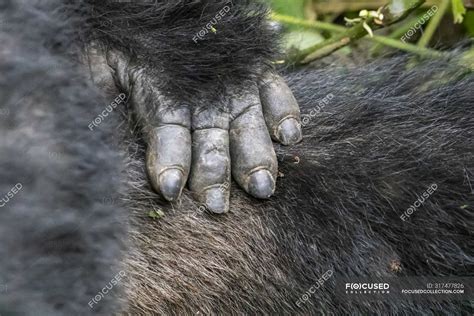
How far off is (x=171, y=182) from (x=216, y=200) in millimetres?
95

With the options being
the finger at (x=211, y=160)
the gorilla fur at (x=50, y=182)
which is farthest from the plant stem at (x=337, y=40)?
the gorilla fur at (x=50, y=182)

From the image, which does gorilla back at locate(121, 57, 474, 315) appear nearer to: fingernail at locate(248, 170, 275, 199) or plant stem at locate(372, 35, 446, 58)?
fingernail at locate(248, 170, 275, 199)

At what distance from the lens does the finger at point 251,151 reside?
4.64ft

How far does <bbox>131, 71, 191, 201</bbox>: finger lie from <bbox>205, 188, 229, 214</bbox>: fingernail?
0.05 m

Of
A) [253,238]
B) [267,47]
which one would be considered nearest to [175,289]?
[253,238]

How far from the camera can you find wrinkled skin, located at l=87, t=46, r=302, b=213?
1.37m

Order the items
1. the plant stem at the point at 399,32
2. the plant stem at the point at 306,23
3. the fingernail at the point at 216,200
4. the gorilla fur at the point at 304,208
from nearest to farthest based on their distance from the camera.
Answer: the gorilla fur at the point at 304,208
the fingernail at the point at 216,200
the plant stem at the point at 306,23
the plant stem at the point at 399,32

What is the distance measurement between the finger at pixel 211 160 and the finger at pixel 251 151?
21mm

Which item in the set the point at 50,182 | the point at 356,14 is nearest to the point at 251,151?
the point at 50,182

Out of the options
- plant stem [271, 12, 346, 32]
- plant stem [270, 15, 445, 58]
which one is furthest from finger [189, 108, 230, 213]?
plant stem [270, 15, 445, 58]

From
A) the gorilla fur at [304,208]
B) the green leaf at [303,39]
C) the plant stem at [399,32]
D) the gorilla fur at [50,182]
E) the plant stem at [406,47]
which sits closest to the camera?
the gorilla fur at [50,182]

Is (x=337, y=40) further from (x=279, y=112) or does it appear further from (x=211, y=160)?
(x=211, y=160)

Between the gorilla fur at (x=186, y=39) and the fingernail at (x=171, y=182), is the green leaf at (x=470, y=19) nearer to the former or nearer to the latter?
the gorilla fur at (x=186, y=39)

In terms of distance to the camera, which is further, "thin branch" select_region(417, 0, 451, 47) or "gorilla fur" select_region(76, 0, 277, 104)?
"thin branch" select_region(417, 0, 451, 47)
